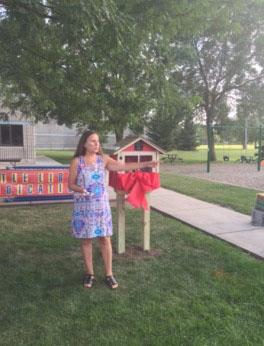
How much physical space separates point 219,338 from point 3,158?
20.9m

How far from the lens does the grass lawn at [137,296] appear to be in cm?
297

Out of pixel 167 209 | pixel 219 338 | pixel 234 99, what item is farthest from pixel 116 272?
pixel 234 99

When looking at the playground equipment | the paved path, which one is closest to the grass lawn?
the paved path

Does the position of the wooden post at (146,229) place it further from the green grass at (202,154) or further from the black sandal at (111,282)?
the green grass at (202,154)

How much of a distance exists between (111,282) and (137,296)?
36 centimetres

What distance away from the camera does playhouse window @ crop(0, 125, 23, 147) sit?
22.0m

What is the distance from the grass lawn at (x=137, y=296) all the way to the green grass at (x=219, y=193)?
8.88 feet

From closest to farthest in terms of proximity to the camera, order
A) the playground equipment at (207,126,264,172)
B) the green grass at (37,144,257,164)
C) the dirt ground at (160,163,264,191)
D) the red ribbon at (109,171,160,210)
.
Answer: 1. the red ribbon at (109,171,160,210)
2. the dirt ground at (160,163,264,191)
3. the playground equipment at (207,126,264,172)
4. the green grass at (37,144,257,164)

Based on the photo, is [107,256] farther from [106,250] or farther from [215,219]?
[215,219]

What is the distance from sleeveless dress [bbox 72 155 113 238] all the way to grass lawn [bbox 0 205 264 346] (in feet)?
2.12

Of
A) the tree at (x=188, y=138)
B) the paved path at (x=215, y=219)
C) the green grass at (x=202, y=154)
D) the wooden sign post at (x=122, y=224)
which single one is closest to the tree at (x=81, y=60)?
the wooden sign post at (x=122, y=224)

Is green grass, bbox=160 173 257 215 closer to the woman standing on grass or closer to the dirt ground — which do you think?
the dirt ground

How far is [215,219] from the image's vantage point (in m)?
6.64

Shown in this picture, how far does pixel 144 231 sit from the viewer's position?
4.88 metres
